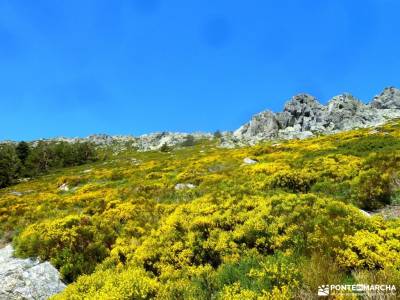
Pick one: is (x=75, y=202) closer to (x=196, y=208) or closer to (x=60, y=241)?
(x=60, y=241)

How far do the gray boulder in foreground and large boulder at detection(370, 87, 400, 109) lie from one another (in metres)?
111

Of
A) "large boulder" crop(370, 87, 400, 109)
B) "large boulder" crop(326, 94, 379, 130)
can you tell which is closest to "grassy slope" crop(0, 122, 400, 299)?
"large boulder" crop(326, 94, 379, 130)

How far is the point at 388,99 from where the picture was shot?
107812 millimetres

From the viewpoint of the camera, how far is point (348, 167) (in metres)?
19.6

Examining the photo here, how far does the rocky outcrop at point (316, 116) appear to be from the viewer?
91375 mm

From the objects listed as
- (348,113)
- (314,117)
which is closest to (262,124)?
(314,117)

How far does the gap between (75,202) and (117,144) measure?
159 m

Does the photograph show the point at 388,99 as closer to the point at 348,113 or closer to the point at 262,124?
the point at 348,113

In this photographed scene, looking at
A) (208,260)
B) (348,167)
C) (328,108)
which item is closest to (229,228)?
(208,260)

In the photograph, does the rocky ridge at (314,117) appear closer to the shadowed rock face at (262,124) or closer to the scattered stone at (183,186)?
the shadowed rock face at (262,124)

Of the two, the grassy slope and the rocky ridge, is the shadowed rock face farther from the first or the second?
the grassy slope

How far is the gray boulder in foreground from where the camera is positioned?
10680 mm

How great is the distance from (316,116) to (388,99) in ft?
81.5

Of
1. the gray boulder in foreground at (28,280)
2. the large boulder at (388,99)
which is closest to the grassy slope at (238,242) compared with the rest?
the gray boulder in foreground at (28,280)
